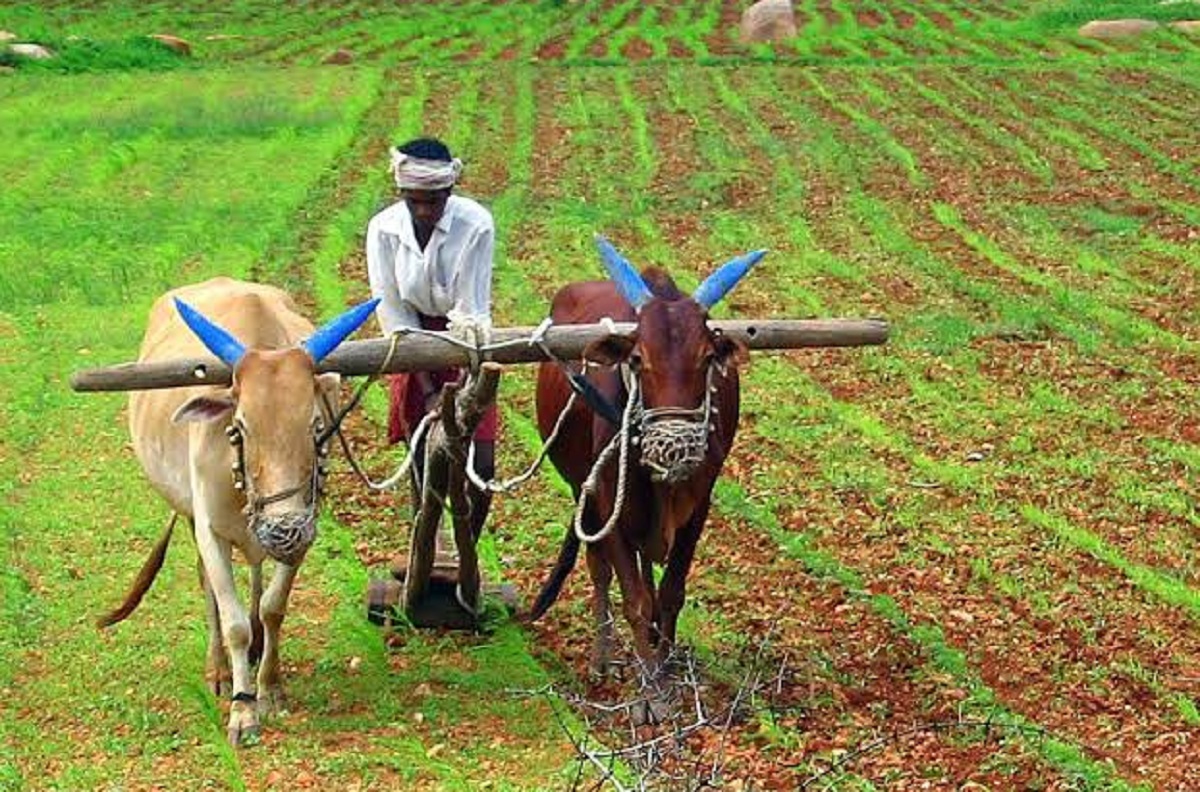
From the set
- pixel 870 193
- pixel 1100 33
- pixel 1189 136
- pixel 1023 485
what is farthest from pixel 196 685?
pixel 1100 33

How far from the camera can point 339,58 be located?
98.5 ft

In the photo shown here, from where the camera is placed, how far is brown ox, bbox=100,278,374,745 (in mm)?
6926

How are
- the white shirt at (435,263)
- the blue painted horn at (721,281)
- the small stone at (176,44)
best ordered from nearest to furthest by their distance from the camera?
the blue painted horn at (721,281), the white shirt at (435,263), the small stone at (176,44)

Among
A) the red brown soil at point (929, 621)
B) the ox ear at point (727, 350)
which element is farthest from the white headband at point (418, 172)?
the red brown soil at point (929, 621)

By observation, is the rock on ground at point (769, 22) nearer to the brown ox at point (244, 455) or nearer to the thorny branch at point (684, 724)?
the brown ox at point (244, 455)

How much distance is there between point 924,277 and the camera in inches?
611

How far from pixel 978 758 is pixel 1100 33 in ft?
84.3

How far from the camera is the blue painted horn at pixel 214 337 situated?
7113mm

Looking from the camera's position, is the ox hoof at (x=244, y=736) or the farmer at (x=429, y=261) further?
the farmer at (x=429, y=261)

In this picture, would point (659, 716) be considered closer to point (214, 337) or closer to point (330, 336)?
point (330, 336)

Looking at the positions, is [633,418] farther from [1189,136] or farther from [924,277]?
[1189,136]

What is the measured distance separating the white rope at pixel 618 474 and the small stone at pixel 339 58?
22.8 m

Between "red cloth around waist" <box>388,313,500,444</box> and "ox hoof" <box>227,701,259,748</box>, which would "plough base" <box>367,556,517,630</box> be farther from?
"ox hoof" <box>227,701,259,748</box>

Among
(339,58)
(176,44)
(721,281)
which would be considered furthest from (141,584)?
(176,44)
